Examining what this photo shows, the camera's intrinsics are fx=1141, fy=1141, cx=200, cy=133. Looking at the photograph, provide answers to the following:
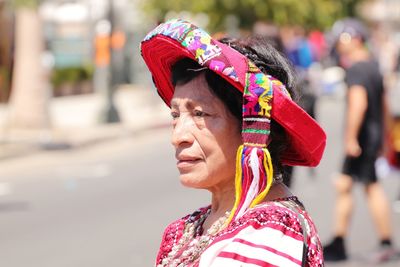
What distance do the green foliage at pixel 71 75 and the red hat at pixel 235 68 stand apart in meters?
25.3

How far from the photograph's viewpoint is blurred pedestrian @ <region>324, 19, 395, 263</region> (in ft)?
28.7

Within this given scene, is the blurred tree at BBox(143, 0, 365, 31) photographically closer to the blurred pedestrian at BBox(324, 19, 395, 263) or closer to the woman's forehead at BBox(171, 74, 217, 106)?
the blurred pedestrian at BBox(324, 19, 395, 263)

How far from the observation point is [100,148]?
1870 cm

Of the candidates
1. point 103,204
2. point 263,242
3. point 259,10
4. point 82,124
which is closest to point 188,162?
point 263,242

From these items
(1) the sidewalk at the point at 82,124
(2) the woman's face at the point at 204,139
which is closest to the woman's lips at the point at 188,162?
(2) the woman's face at the point at 204,139

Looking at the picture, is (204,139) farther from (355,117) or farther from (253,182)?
(355,117)

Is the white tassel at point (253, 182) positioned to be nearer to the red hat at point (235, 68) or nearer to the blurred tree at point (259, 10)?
the red hat at point (235, 68)

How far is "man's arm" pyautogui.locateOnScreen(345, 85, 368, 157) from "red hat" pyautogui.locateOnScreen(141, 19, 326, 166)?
6009 millimetres

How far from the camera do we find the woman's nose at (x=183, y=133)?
8.77 ft

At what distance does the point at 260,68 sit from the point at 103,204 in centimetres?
970

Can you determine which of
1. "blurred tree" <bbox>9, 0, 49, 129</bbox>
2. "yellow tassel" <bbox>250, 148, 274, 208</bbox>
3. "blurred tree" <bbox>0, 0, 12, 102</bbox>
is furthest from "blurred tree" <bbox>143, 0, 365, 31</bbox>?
"yellow tassel" <bbox>250, 148, 274, 208</bbox>

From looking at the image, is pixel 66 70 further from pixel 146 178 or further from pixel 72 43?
pixel 146 178

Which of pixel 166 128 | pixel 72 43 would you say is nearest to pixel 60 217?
pixel 166 128

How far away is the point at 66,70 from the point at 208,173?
26.4 metres
